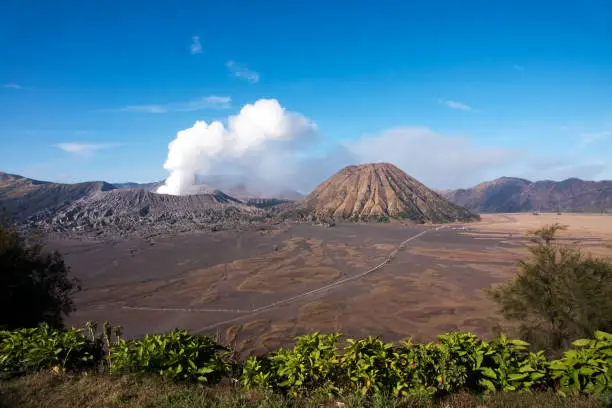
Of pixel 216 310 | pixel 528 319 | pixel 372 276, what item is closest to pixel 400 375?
pixel 528 319

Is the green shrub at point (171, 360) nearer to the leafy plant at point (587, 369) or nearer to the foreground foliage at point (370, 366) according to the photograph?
the foreground foliage at point (370, 366)

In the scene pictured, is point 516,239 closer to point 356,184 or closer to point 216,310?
point 216,310

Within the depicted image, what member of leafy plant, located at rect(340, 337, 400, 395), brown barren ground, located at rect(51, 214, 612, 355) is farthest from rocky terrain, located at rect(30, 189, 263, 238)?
leafy plant, located at rect(340, 337, 400, 395)

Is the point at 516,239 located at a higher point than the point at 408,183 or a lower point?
lower

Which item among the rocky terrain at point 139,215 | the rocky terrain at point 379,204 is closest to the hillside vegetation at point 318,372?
the rocky terrain at point 139,215

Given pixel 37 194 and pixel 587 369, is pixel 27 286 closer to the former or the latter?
pixel 587 369

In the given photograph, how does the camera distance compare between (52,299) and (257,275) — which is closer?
(52,299)
